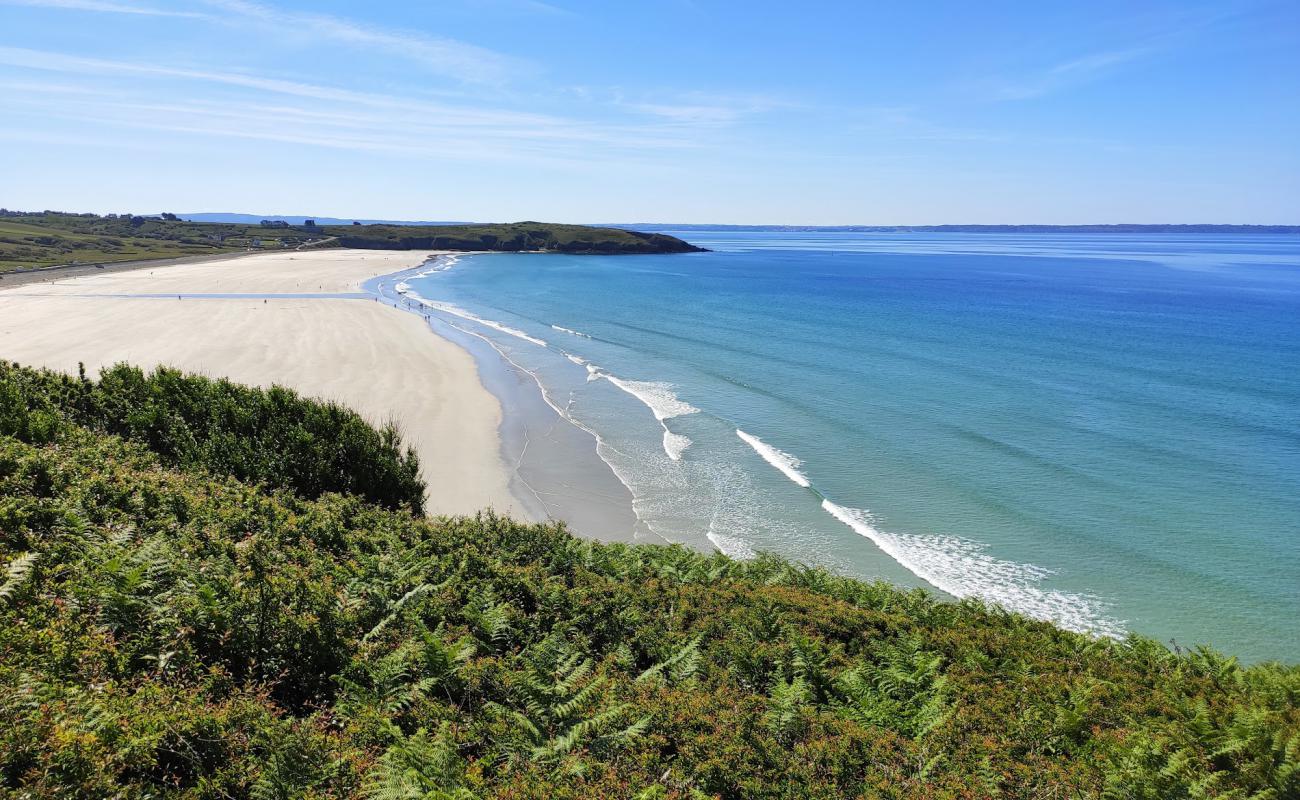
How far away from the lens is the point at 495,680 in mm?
7547

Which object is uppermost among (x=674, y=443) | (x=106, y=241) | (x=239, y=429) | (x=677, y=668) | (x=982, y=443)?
(x=106, y=241)

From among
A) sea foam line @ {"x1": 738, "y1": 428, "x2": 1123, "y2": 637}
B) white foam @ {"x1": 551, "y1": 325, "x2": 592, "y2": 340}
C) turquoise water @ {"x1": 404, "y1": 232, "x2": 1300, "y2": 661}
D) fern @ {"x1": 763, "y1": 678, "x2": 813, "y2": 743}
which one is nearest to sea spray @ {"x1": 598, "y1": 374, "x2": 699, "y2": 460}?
turquoise water @ {"x1": 404, "y1": 232, "x2": 1300, "y2": 661}

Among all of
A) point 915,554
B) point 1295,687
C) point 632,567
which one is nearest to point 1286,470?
point 915,554

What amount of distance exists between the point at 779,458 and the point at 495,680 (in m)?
21.9

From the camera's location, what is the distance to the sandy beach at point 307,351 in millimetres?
27781

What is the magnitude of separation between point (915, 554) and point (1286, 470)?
18046 mm

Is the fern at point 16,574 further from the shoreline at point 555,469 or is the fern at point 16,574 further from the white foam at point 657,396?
the white foam at point 657,396

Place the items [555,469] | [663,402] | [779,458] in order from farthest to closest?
[663,402] → [779,458] → [555,469]

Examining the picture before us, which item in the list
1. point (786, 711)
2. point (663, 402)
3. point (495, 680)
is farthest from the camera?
point (663, 402)

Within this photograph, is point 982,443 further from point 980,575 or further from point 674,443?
point 674,443

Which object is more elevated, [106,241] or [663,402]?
[106,241]

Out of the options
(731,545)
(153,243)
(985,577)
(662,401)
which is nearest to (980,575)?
(985,577)

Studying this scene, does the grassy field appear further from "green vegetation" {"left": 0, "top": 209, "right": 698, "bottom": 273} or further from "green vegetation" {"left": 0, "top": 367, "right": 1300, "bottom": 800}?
"green vegetation" {"left": 0, "top": 367, "right": 1300, "bottom": 800}

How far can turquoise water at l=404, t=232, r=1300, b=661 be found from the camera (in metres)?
19.6
